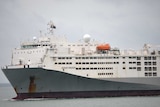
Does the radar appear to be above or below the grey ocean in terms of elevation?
above

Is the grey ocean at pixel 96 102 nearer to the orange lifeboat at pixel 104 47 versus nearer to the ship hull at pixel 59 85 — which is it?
the ship hull at pixel 59 85

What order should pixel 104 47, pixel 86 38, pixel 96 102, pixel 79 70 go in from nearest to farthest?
1. pixel 96 102
2. pixel 79 70
3. pixel 104 47
4. pixel 86 38

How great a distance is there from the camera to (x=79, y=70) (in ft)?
151

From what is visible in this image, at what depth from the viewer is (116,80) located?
4628 cm

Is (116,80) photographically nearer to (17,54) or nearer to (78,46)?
(78,46)

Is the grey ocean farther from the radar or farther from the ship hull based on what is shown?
the radar

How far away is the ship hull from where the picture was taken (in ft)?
146

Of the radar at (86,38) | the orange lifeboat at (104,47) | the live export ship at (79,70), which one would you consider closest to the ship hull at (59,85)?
the live export ship at (79,70)

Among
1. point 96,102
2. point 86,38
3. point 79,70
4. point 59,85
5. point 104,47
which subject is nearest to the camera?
point 96,102

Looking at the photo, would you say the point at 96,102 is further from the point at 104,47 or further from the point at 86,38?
the point at 86,38

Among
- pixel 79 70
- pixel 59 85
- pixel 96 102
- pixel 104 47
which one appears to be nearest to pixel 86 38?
pixel 104 47

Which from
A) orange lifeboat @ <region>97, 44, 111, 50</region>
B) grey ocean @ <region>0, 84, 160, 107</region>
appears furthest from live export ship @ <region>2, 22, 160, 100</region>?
grey ocean @ <region>0, 84, 160, 107</region>

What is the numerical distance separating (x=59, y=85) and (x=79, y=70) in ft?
8.05

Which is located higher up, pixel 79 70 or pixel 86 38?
pixel 86 38
